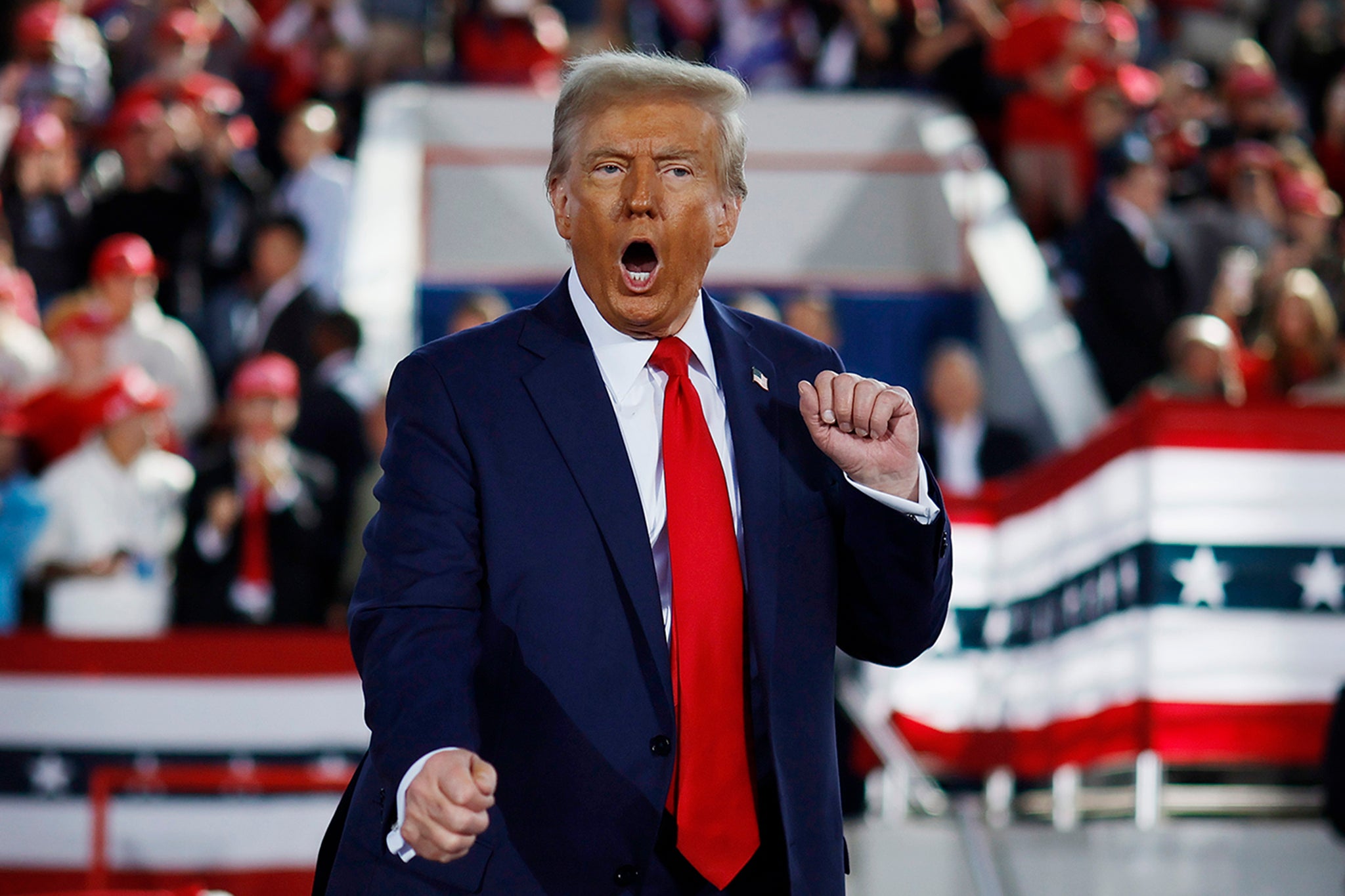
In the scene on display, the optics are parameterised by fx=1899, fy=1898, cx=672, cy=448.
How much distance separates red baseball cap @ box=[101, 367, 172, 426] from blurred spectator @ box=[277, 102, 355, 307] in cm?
323

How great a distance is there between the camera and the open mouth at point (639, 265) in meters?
2.33

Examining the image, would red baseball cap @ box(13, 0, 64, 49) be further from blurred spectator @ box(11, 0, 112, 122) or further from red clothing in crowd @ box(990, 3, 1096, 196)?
red clothing in crowd @ box(990, 3, 1096, 196)

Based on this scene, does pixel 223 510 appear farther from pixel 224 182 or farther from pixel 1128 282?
pixel 1128 282

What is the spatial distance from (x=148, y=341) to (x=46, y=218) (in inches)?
70.9

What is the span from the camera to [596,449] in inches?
90.3

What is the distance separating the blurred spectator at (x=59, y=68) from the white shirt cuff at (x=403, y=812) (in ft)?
29.6

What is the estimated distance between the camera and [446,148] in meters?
12.7

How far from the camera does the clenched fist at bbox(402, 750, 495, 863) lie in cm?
197

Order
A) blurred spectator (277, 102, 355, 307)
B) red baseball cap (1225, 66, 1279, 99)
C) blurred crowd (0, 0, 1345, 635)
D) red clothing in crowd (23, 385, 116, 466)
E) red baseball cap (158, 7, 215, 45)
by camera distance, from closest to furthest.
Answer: blurred crowd (0, 0, 1345, 635) → red clothing in crowd (23, 385, 116, 466) → blurred spectator (277, 102, 355, 307) → red baseball cap (1225, 66, 1279, 99) → red baseball cap (158, 7, 215, 45)

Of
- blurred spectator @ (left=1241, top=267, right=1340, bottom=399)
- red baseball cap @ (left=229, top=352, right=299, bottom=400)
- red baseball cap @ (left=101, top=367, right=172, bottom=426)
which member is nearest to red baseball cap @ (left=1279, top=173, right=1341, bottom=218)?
blurred spectator @ (left=1241, top=267, right=1340, bottom=399)

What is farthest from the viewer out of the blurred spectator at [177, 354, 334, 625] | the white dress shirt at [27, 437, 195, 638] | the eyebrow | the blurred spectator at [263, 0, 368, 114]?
the blurred spectator at [263, 0, 368, 114]

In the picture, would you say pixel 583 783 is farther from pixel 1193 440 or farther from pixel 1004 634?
pixel 1004 634

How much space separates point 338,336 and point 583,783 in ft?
21.1

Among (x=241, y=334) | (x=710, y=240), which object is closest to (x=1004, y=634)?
(x=241, y=334)
